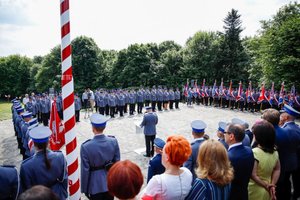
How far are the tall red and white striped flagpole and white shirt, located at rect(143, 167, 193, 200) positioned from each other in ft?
5.18

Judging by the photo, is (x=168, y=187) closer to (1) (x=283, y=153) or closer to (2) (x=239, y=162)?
(2) (x=239, y=162)

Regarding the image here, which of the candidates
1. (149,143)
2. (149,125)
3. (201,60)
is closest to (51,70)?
(201,60)

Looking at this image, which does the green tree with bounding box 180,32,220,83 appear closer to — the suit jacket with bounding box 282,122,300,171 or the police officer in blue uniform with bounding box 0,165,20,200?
the suit jacket with bounding box 282,122,300,171

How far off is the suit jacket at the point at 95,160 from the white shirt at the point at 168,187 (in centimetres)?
190

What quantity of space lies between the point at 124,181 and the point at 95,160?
7.81 feet

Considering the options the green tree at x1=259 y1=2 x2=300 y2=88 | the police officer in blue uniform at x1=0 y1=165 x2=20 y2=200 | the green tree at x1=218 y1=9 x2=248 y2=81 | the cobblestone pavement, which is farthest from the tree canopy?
the police officer in blue uniform at x1=0 y1=165 x2=20 y2=200

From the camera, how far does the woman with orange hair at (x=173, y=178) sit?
2.52m

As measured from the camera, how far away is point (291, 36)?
72.5 ft

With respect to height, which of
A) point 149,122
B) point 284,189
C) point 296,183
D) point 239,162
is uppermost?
point 239,162

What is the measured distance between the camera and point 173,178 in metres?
2.61

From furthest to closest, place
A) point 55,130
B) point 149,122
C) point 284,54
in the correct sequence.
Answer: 1. point 284,54
2. point 55,130
3. point 149,122

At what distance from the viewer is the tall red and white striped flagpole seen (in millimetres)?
3541

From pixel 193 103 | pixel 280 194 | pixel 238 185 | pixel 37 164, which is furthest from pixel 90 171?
pixel 193 103

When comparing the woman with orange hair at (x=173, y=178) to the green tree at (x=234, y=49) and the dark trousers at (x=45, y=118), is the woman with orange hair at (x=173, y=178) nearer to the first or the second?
the dark trousers at (x=45, y=118)
